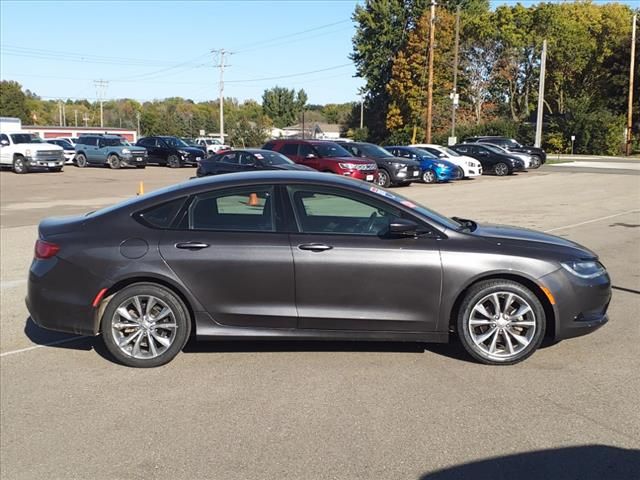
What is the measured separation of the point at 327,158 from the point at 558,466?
1877cm

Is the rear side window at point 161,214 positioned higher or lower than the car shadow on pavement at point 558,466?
higher

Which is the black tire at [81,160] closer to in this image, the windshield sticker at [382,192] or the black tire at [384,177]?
the black tire at [384,177]

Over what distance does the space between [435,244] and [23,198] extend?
716 inches

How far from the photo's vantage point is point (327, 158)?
21.9 m

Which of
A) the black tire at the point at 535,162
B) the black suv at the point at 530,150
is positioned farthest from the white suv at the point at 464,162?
the black suv at the point at 530,150

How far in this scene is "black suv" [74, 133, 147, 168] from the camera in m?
34.1

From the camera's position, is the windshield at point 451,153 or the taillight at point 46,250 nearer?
the taillight at point 46,250

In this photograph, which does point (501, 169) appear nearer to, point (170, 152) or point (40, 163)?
point (170, 152)

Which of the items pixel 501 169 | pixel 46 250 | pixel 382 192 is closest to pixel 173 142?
pixel 501 169

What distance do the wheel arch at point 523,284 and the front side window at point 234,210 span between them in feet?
5.25

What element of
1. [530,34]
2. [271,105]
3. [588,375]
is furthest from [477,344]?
[271,105]

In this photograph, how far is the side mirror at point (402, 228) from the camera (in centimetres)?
506

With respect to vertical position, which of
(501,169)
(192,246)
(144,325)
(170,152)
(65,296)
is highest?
(170,152)

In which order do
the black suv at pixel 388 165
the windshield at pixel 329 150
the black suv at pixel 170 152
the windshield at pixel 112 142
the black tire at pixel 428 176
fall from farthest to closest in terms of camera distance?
the black suv at pixel 170 152
the windshield at pixel 112 142
the black tire at pixel 428 176
the black suv at pixel 388 165
the windshield at pixel 329 150
